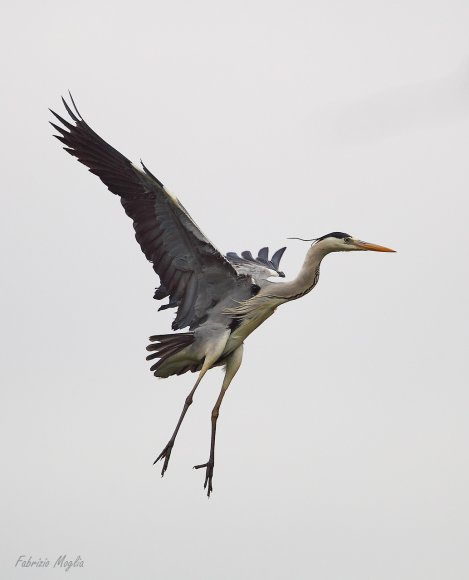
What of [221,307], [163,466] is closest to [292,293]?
[221,307]

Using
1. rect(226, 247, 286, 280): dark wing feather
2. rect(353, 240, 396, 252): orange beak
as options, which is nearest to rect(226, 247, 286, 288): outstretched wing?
rect(226, 247, 286, 280): dark wing feather

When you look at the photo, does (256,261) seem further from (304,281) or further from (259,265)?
(304,281)

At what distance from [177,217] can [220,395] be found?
2.24m

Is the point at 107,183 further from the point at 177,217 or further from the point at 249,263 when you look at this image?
the point at 249,263

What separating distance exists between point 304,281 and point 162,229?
5.35ft

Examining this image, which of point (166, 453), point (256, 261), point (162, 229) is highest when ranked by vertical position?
point (256, 261)

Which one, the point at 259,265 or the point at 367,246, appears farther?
the point at 259,265

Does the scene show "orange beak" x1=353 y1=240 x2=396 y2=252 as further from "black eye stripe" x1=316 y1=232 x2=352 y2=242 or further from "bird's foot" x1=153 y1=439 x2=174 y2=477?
"bird's foot" x1=153 y1=439 x2=174 y2=477

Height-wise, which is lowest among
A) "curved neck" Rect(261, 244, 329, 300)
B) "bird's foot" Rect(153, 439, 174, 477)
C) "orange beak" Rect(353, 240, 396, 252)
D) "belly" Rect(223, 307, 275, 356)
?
"bird's foot" Rect(153, 439, 174, 477)

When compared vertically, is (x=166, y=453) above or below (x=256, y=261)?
below

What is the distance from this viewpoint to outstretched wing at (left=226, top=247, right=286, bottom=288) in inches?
1032

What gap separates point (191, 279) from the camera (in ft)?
84.6

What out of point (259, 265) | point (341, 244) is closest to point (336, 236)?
point (341, 244)

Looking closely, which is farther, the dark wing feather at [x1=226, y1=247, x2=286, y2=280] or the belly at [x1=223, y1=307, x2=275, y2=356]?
the dark wing feather at [x1=226, y1=247, x2=286, y2=280]
